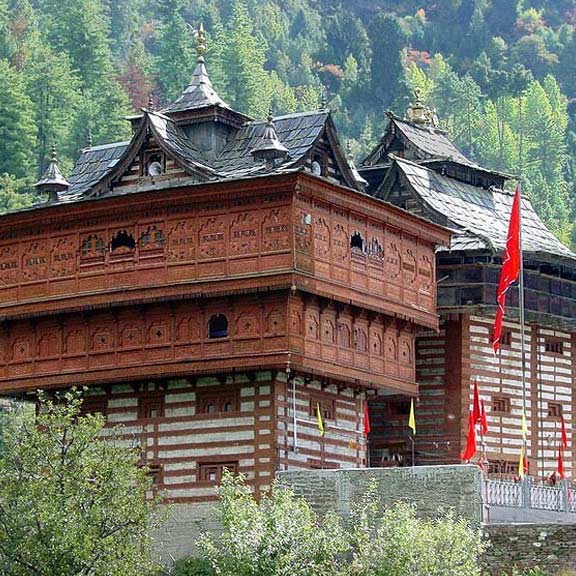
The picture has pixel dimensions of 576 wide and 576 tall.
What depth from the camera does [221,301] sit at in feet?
156

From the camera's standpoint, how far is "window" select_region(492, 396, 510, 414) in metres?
57.5

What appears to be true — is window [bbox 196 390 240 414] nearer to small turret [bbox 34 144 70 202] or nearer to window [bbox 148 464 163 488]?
window [bbox 148 464 163 488]

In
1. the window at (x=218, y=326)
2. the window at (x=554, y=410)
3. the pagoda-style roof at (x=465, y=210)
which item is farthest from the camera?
the window at (x=554, y=410)

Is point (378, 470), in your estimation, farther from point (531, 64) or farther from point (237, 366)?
point (531, 64)

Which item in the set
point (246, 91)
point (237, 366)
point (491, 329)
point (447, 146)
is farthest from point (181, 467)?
point (246, 91)

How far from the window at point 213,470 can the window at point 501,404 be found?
1188cm

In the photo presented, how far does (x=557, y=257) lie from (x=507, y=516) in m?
14.0

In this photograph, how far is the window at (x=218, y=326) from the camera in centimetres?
4778

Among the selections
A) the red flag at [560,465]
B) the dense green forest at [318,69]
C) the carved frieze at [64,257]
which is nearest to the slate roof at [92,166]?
the carved frieze at [64,257]

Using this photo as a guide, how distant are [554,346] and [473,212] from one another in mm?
4352

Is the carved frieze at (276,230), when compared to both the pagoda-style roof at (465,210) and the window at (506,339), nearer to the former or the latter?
the pagoda-style roof at (465,210)

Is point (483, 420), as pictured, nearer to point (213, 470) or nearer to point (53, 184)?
point (213, 470)

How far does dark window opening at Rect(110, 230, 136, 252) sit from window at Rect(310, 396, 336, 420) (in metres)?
5.41

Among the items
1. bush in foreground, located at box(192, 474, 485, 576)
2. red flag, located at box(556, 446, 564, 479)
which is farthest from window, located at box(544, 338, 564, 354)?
bush in foreground, located at box(192, 474, 485, 576)
